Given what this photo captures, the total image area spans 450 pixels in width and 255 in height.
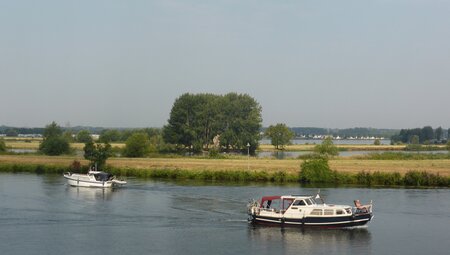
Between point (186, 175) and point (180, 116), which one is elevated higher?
point (180, 116)

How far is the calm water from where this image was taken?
3500 cm

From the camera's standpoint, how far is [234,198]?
2101 inches

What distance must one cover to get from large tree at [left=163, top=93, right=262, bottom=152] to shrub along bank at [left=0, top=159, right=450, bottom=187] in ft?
131

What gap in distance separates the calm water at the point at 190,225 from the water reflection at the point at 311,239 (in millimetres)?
61

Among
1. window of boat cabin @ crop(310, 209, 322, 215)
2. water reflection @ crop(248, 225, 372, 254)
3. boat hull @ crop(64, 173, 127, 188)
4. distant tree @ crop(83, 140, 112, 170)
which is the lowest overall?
water reflection @ crop(248, 225, 372, 254)

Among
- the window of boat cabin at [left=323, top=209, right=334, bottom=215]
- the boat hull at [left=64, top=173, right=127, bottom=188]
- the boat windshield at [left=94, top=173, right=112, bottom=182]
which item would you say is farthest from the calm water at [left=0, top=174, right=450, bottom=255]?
the boat windshield at [left=94, top=173, right=112, bottom=182]

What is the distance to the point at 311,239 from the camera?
3841 cm

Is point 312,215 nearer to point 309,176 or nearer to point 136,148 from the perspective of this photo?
point 309,176

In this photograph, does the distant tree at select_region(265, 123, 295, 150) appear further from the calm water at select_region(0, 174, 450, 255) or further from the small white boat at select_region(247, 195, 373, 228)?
the small white boat at select_region(247, 195, 373, 228)

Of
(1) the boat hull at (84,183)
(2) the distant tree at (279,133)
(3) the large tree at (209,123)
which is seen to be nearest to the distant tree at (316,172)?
(1) the boat hull at (84,183)

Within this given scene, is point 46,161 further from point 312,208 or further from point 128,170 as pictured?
point 312,208

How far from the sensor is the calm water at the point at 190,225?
35000 mm

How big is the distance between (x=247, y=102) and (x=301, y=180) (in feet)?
187

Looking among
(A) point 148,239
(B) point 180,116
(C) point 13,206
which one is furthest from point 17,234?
(B) point 180,116
